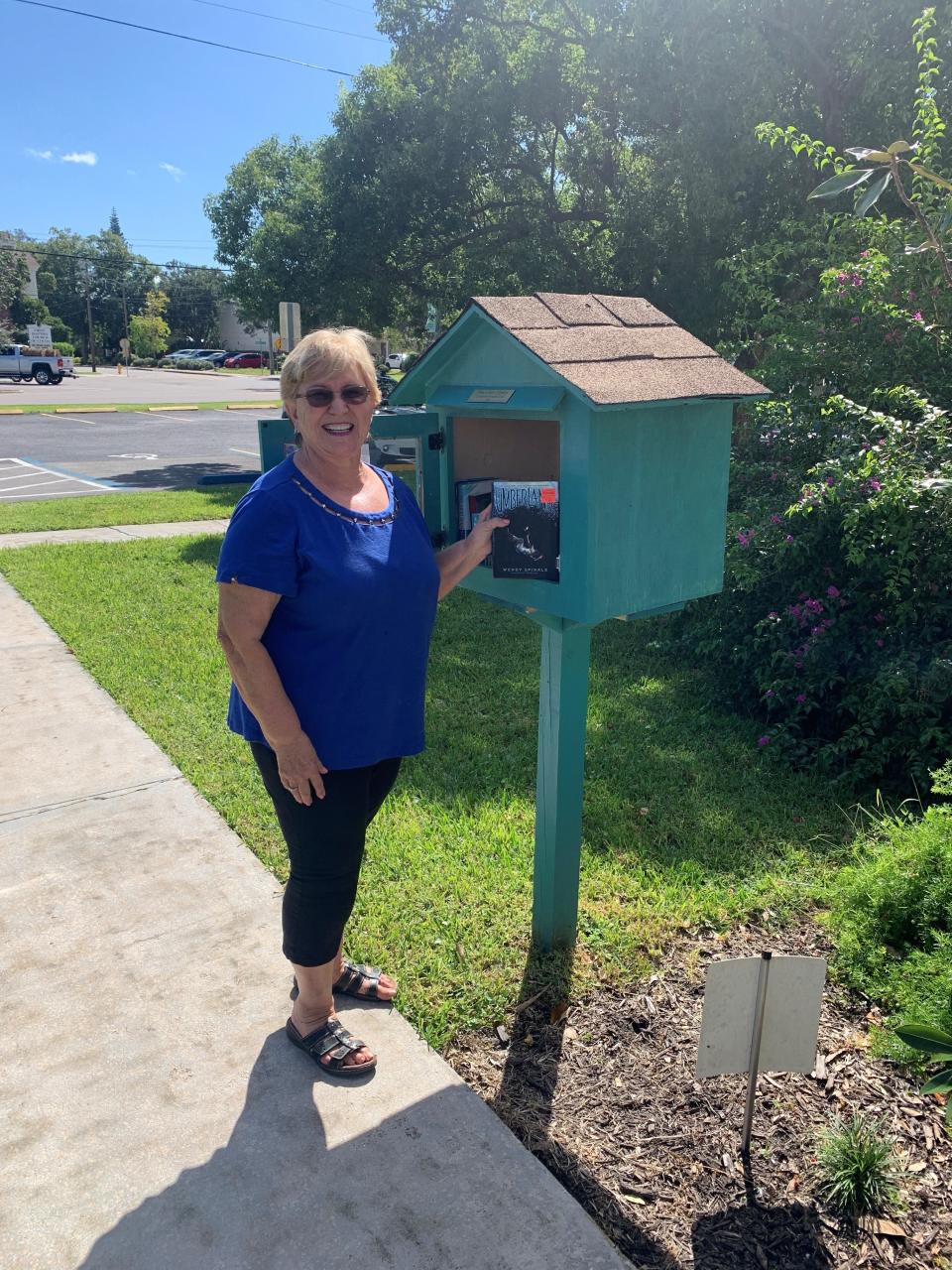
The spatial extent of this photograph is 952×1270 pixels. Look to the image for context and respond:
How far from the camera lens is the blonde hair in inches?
81.6

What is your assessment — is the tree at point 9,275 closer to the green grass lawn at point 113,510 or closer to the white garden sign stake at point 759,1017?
the green grass lawn at point 113,510

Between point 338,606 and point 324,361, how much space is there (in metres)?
0.55

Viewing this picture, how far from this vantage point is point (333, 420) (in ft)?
6.88

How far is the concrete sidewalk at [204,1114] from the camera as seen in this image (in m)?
1.94

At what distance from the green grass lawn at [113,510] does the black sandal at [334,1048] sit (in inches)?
330

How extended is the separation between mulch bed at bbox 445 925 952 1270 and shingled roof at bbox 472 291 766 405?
5.54 feet

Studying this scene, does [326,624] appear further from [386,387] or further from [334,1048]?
[386,387]

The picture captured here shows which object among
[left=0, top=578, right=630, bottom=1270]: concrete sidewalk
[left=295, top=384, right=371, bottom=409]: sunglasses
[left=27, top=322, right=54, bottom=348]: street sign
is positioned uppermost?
[left=27, top=322, right=54, bottom=348]: street sign

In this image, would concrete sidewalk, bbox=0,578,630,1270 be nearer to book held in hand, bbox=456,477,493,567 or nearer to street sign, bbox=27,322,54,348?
book held in hand, bbox=456,477,493,567

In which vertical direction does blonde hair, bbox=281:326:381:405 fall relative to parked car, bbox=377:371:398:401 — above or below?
above

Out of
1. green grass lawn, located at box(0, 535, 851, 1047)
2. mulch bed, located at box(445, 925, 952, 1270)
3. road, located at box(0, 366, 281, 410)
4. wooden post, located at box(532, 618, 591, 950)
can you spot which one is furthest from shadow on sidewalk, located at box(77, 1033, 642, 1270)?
road, located at box(0, 366, 281, 410)

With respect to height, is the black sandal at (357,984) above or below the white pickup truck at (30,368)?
below

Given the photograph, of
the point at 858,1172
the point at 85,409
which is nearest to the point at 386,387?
the point at 858,1172

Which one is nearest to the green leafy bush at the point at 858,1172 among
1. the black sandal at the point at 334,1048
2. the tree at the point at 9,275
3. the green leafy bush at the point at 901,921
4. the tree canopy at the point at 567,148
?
the green leafy bush at the point at 901,921
